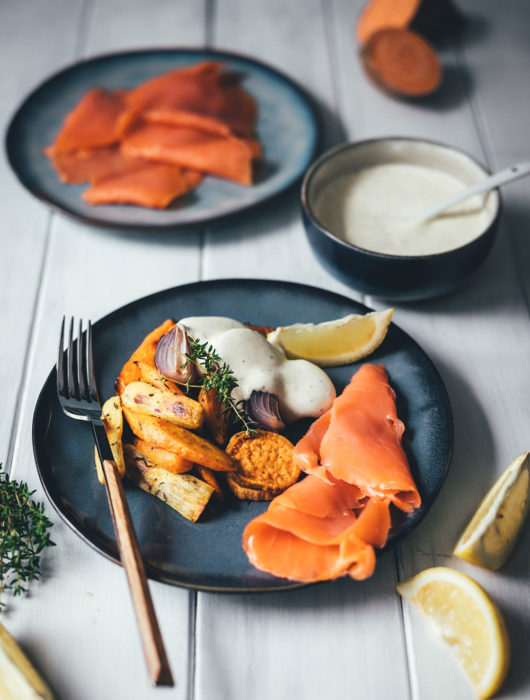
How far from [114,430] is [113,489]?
0.13m

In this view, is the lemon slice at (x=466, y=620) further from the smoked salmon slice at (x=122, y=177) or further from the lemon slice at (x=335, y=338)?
the smoked salmon slice at (x=122, y=177)

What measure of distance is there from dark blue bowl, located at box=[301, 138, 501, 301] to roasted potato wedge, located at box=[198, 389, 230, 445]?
52cm

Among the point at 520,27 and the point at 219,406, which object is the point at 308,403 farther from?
the point at 520,27

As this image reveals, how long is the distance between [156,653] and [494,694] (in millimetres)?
546

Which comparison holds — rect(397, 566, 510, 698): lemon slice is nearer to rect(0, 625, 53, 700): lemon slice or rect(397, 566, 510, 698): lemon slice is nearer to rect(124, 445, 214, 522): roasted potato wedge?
rect(124, 445, 214, 522): roasted potato wedge

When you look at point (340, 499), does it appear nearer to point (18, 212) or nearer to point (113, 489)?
point (113, 489)

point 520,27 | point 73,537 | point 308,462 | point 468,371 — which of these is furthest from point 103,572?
point 520,27

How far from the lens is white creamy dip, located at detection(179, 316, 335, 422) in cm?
131

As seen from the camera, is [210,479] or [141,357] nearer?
[210,479]

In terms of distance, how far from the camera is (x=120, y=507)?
1112mm

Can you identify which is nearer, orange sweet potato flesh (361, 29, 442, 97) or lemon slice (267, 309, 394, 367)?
lemon slice (267, 309, 394, 367)

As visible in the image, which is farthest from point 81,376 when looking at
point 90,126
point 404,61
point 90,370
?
point 404,61

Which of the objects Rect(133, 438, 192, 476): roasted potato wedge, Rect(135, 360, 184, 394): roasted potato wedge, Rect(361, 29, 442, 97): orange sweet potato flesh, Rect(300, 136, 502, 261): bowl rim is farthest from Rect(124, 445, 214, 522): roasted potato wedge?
Rect(361, 29, 442, 97): orange sweet potato flesh

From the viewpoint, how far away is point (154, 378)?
129 centimetres
